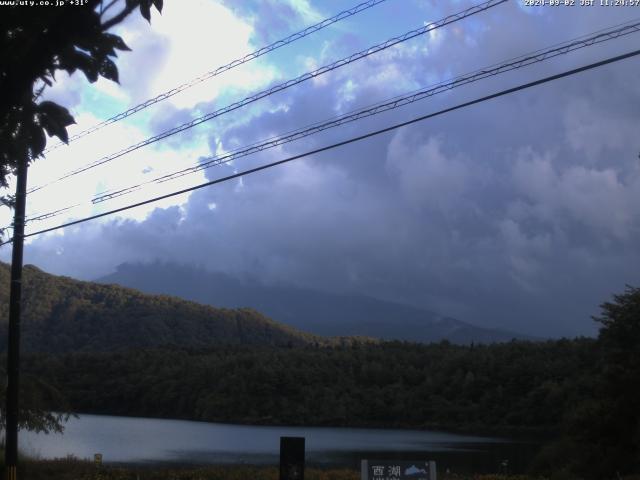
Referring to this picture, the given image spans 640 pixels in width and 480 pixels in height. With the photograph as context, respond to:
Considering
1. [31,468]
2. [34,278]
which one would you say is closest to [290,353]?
[34,278]

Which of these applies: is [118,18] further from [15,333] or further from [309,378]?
[309,378]

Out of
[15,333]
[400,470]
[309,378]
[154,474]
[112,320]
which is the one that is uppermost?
[112,320]

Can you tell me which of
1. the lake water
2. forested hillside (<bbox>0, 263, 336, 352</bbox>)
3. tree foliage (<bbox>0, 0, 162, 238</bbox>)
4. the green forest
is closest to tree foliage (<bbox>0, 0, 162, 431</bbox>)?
tree foliage (<bbox>0, 0, 162, 238</bbox>)

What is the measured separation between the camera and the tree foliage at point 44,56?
6.12m

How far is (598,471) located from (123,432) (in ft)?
124

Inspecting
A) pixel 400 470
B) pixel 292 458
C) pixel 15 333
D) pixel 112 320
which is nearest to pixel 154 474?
pixel 15 333

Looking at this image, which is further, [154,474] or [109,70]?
[154,474]

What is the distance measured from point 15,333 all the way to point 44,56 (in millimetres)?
14413

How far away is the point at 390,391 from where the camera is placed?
92375 millimetres

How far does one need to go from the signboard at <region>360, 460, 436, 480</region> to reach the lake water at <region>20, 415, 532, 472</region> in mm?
18770

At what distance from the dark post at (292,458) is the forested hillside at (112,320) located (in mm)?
88584

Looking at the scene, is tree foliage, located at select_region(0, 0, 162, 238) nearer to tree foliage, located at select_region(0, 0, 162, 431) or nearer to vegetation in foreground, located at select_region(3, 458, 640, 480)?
tree foliage, located at select_region(0, 0, 162, 431)

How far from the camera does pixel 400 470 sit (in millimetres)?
12984

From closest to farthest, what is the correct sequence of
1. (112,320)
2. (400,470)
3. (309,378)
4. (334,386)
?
1. (400,470)
2. (309,378)
3. (334,386)
4. (112,320)
